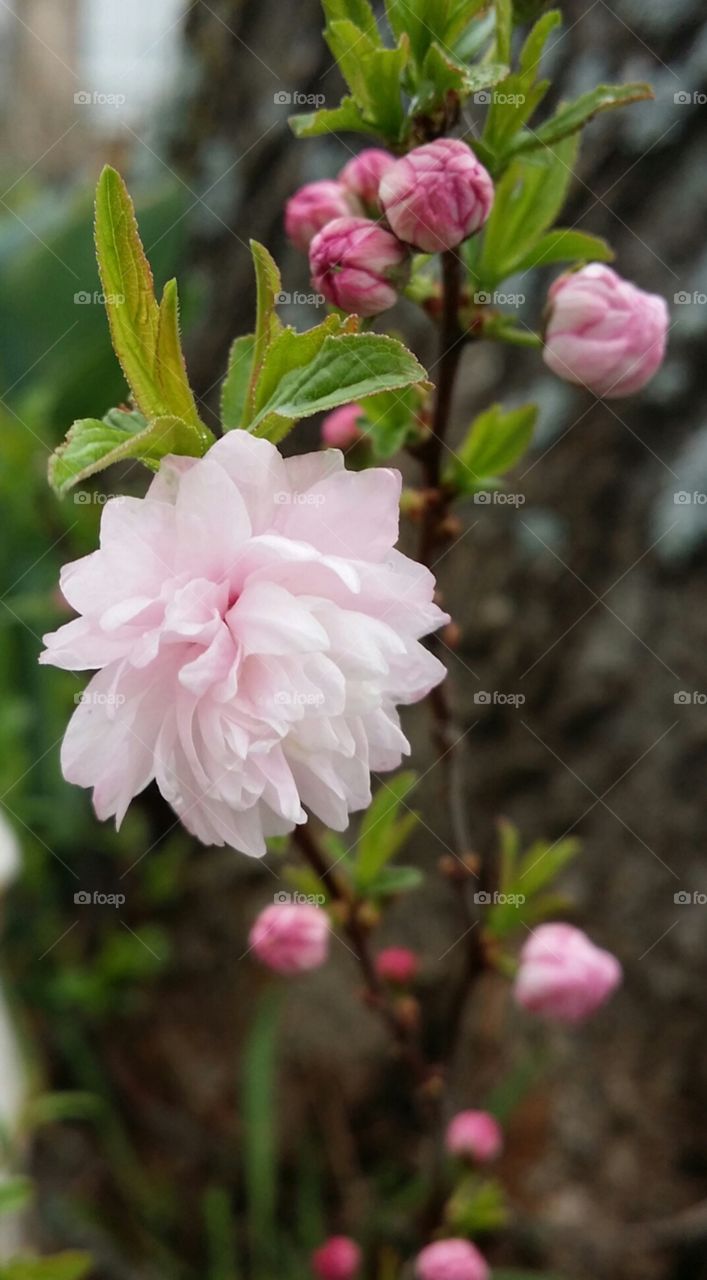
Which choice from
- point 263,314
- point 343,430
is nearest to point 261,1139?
point 343,430

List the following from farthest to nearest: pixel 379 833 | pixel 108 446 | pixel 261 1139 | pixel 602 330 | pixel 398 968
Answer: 1. pixel 261 1139
2. pixel 398 968
3. pixel 379 833
4. pixel 602 330
5. pixel 108 446

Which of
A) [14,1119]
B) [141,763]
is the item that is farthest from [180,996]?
[141,763]

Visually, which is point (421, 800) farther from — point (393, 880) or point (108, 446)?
point (108, 446)

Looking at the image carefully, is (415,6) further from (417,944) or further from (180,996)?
(180,996)

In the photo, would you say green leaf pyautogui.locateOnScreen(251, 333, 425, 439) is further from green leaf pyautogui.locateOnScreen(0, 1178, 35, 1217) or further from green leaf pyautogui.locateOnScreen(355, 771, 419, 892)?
green leaf pyautogui.locateOnScreen(0, 1178, 35, 1217)

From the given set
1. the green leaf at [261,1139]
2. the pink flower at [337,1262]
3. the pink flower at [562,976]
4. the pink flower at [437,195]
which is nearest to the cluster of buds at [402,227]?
the pink flower at [437,195]

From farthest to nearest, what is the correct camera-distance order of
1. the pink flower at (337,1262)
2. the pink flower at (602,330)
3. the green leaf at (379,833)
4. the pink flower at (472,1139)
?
the pink flower at (337,1262) < the pink flower at (472,1139) < the green leaf at (379,833) < the pink flower at (602,330)

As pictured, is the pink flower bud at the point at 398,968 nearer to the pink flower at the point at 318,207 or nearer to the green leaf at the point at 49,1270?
the green leaf at the point at 49,1270
